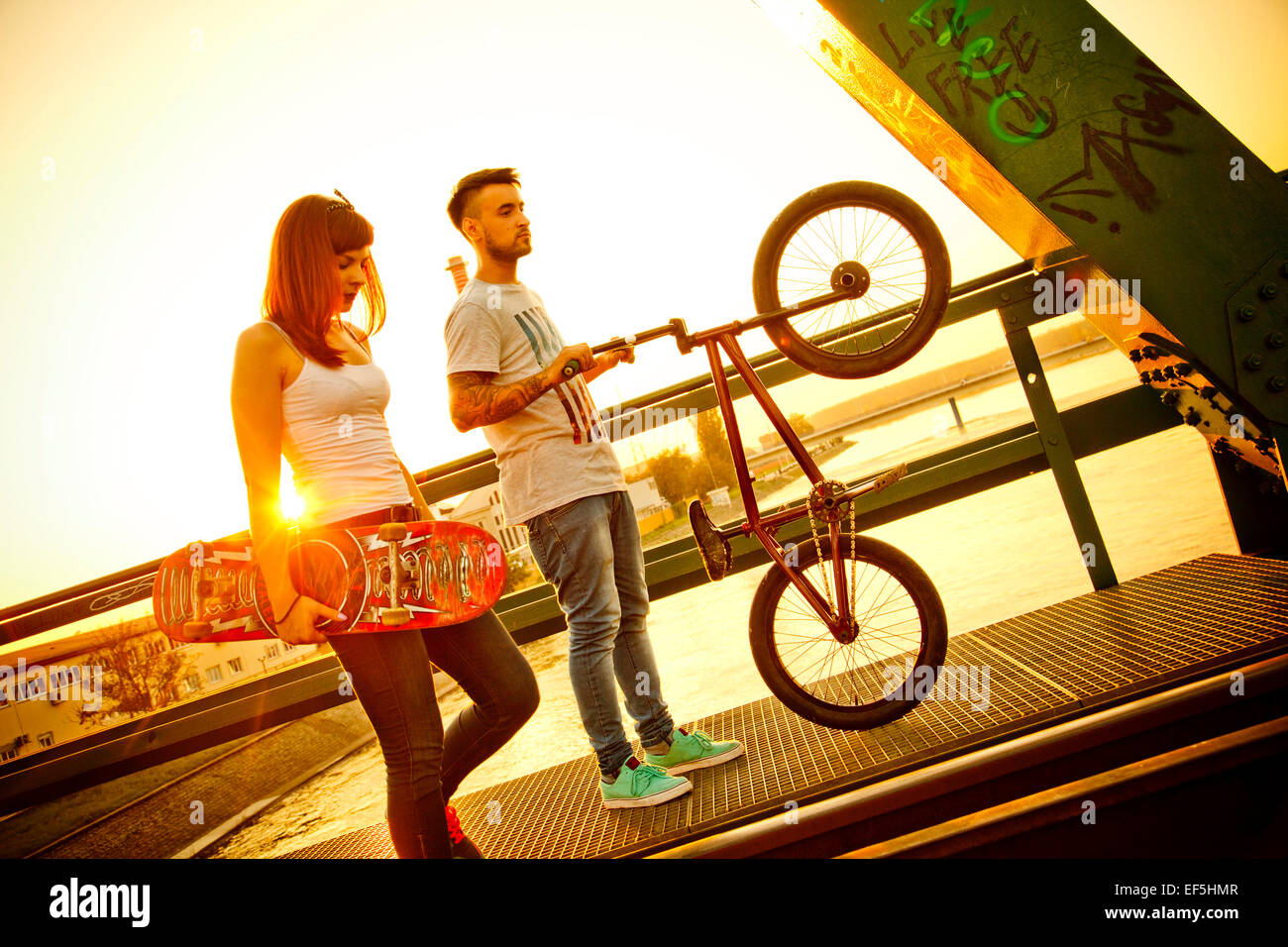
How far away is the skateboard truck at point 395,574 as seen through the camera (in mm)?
1738

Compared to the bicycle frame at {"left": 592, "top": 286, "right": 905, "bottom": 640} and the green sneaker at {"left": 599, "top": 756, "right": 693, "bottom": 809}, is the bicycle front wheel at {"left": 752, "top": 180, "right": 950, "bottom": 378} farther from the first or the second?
the green sneaker at {"left": 599, "top": 756, "right": 693, "bottom": 809}

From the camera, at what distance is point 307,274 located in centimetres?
181

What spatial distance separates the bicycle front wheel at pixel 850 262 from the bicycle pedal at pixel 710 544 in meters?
0.60

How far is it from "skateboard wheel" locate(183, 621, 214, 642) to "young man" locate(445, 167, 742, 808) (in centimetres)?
84

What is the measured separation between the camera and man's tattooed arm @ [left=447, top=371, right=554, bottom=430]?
2.05m

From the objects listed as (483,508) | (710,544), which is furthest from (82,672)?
(710,544)

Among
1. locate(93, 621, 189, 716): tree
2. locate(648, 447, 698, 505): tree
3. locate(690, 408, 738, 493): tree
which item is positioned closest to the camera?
locate(690, 408, 738, 493): tree

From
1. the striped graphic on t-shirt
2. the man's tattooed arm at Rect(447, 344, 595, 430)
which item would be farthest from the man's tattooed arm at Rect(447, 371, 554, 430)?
the striped graphic on t-shirt

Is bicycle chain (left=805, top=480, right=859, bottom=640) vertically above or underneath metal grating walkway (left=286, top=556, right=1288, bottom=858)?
above

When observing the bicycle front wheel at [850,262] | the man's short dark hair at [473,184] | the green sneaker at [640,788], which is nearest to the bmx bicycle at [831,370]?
the bicycle front wheel at [850,262]

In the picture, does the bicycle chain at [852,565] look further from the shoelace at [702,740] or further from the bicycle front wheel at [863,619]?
the shoelace at [702,740]
